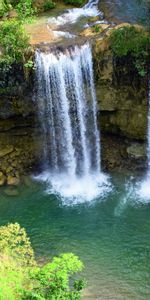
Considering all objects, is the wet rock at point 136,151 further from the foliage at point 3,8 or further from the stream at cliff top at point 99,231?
the foliage at point 3,8

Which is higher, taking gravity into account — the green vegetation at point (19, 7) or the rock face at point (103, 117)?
the green vegetation at point (19, 7)

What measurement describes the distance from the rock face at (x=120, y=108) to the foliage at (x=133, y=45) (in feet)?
0.92

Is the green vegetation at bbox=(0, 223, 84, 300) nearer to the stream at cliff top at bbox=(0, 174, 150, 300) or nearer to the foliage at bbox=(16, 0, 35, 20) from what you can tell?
the stream at cliff top at bbox=(0, 174, 150, 300)

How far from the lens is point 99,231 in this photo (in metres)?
17.2

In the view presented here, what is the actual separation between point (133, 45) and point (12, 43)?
4728mm

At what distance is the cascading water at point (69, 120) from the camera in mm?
18219

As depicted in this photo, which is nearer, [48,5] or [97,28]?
[97,28]

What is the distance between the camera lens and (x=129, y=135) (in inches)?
795

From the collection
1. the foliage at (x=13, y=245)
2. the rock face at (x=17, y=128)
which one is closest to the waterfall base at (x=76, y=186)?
the rock face at (x=17, y=128)

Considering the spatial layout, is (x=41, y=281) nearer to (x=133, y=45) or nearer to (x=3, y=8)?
(x=133, y=45)

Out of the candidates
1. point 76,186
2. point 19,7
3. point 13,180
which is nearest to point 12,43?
point 19,7

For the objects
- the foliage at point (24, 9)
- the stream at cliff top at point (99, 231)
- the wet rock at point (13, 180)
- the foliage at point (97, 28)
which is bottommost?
the stream at cliff top at point (99, 231)

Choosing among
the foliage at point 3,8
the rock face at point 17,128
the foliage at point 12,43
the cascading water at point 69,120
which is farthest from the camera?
the foliage at point 3,8

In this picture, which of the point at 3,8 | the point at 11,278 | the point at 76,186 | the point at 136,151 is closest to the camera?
the point at 11,278
